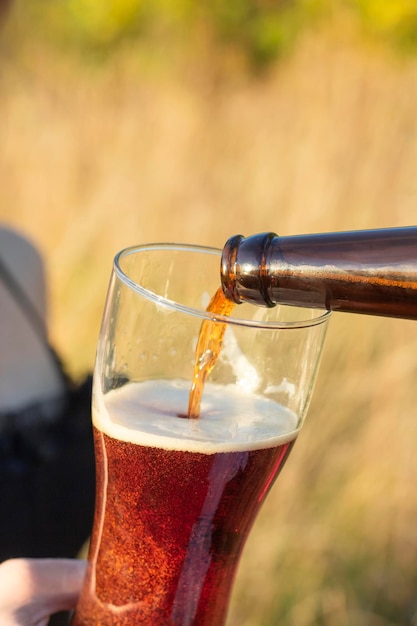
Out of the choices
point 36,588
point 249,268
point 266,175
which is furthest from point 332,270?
point 266,175

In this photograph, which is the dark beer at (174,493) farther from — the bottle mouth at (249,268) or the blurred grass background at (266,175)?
the blurred grass background at (266,175)

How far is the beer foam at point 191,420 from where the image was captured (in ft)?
2.38

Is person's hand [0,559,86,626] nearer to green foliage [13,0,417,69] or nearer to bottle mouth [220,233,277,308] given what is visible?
bottle mouth [220,233,277,308]

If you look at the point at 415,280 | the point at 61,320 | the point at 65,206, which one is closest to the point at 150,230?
the point at 61,320

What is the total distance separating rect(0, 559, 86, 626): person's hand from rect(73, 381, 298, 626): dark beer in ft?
0.20

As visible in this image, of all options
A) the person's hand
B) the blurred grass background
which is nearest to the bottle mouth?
the person's hand

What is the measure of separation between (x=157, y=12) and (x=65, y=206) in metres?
1.22

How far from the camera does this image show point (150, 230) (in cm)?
279

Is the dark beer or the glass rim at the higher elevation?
the glass rim

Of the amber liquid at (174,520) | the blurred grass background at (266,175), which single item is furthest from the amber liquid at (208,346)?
the blurred grass background at (266,175)

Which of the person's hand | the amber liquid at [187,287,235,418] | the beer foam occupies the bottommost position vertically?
the person's hand

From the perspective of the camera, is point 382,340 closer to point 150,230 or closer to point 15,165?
Result: point 150,230

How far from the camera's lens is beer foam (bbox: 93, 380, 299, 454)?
0.72 meters

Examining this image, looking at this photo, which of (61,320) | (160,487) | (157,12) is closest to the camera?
(160,487)
